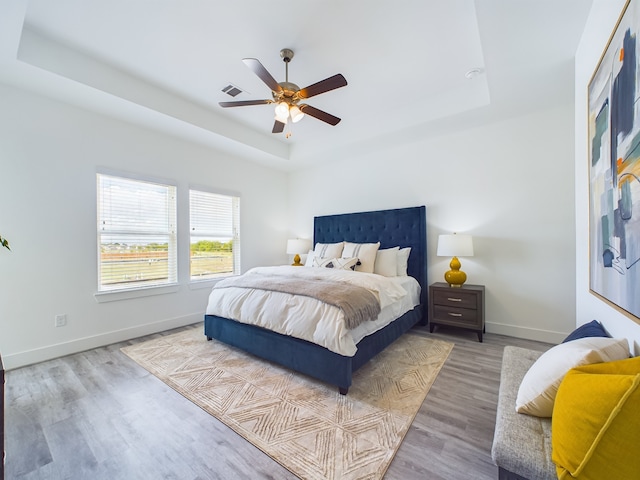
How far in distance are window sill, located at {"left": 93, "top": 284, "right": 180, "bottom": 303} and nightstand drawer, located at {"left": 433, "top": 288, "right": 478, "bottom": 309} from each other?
3.52 m

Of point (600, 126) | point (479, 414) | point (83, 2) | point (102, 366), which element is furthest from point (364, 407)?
point (83, 2)

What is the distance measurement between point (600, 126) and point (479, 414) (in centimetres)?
188

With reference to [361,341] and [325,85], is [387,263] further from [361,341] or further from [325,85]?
[325,85]

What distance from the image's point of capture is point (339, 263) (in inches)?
149

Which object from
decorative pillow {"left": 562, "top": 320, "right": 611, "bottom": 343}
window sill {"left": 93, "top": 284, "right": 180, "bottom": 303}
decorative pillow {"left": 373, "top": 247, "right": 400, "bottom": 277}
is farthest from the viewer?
decorative pillow {"left": 373, "top": 247, "right": 400, "bottom": 277}

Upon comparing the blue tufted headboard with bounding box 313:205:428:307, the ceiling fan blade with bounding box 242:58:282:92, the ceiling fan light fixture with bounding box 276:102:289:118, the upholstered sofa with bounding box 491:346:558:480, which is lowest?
the upholstered sofa with bounding box 491:346:558:480

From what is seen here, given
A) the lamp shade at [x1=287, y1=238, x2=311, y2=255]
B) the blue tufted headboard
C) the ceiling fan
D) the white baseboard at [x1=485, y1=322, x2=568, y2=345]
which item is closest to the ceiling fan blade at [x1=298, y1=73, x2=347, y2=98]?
the ceiling fan

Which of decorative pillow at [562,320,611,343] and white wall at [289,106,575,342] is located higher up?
white wall at [289,106,575,342]

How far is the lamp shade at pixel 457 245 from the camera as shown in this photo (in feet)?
10.6

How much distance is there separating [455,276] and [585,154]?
1895mm

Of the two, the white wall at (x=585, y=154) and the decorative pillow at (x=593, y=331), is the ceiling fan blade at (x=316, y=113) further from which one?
the decorative pillow at (x=593, y=331)

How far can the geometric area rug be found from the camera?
1.52 metres

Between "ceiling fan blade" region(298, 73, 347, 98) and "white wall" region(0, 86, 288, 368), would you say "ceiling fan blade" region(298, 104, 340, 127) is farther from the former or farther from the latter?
"white wall" region(0, 86, 288, 368)

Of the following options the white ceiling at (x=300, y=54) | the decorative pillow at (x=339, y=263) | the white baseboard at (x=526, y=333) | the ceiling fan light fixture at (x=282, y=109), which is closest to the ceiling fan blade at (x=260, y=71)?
the ceiling fan light fixture at (x=282, y=109)
